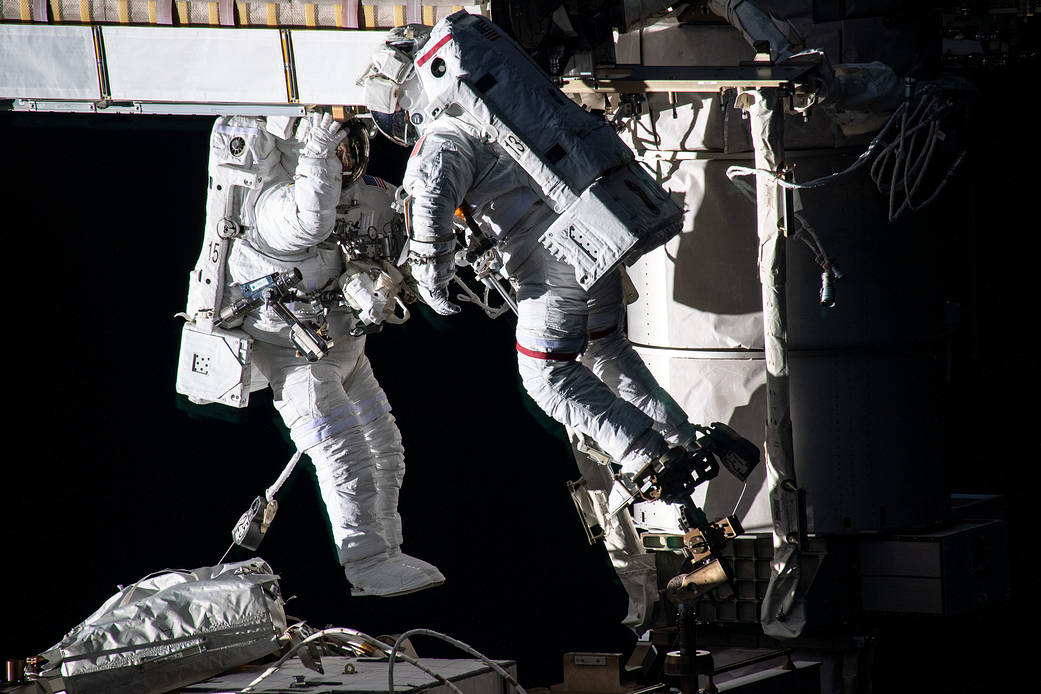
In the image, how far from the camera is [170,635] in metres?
4.31

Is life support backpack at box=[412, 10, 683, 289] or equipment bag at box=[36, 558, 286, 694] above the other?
life support backpack at box=[412, 10, 683, 289]

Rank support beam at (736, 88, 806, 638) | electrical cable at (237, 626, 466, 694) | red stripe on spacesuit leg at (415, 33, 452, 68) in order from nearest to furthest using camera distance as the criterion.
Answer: electrical cable at (237, 626, 466, 694) < red stripe on spacesuit leg at (415, 33, 452, 68) < support beam at (736, 88, 806, 638)

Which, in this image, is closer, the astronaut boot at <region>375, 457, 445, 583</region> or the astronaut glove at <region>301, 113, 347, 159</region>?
the astronaut glove at <region>301, 113, 347, 159</region>

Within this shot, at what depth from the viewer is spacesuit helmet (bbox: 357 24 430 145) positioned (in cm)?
422

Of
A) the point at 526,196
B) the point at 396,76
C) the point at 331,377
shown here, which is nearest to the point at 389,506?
the point at 331,377

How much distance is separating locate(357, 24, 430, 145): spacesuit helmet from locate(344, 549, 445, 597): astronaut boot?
159cm

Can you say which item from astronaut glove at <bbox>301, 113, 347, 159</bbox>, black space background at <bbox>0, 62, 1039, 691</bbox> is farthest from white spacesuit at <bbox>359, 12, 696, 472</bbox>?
black space background at <bbox>0, 62, 1039, 691</bbox>

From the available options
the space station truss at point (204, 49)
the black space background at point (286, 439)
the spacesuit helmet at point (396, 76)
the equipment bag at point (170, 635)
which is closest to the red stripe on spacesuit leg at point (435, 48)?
the spacesuit helmet at point (396, 76)

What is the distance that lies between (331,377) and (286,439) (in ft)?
4.01

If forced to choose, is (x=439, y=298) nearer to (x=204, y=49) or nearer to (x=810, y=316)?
(x=204, y=49)

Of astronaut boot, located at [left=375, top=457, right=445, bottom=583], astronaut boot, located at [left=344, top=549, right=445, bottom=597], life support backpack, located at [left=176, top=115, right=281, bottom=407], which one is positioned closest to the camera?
life support backpack, located at [left=176, top=115, right=281, bottom=407]

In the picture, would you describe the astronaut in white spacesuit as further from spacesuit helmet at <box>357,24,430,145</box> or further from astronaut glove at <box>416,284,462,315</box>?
astronaut glove at <box>416,284,462,315</box>

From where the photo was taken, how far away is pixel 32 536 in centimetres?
551

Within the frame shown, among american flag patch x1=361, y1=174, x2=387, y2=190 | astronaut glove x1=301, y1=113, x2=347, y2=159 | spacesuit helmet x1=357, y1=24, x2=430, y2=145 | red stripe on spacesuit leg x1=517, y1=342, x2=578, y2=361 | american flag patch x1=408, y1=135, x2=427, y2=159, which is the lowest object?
red stripe on spacesuit leg x1=517, y1=342, x2=578, y2=361
